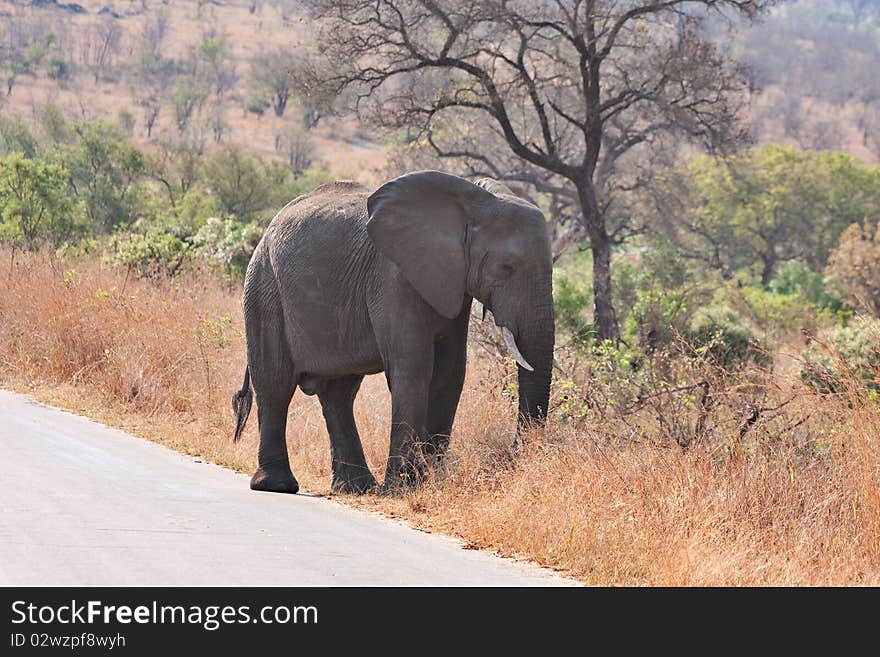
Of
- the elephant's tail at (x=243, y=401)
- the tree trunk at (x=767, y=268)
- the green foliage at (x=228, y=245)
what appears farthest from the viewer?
the tree trunk at (x=767, y=268)

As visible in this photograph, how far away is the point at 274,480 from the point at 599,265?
16.4 meters

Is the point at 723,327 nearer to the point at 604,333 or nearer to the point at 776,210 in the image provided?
the point at 604,333

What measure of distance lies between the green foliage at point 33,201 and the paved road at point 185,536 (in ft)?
65.6

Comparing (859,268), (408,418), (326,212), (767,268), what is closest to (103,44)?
(767,268)

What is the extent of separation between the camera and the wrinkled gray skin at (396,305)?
1042cm

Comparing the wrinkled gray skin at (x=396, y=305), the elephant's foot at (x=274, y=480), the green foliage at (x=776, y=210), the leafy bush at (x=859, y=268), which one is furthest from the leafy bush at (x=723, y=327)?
the green foliage at (x=776, y=210)

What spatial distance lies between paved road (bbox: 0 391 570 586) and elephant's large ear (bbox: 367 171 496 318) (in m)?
1.75

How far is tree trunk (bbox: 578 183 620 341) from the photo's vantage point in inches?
1019

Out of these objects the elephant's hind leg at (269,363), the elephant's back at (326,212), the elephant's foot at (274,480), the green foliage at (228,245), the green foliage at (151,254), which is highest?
the elephant's back at (326,212)

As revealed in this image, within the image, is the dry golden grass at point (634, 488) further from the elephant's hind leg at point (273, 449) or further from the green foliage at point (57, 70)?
the green foliage at point (57, 70)

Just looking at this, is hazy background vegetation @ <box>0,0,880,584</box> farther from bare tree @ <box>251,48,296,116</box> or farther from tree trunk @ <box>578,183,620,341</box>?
bare tree @ <box>251,48,296,116</box>
